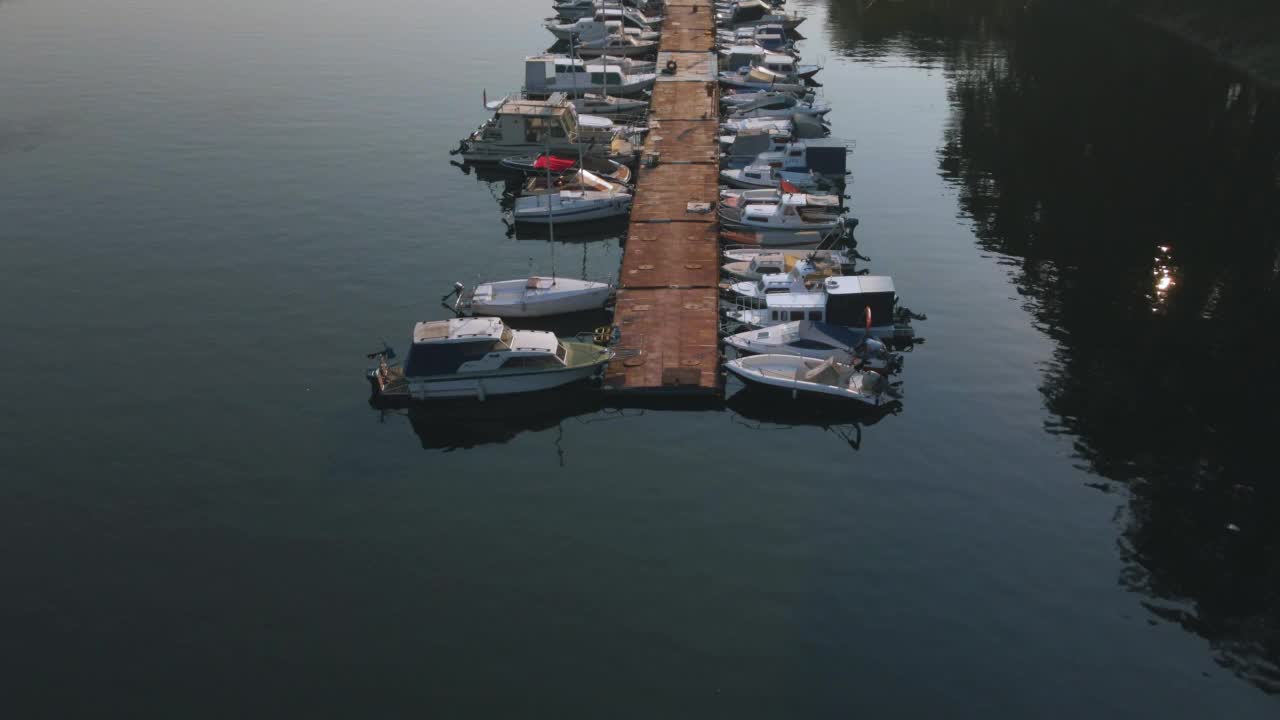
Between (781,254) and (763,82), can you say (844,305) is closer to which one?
(781,254)

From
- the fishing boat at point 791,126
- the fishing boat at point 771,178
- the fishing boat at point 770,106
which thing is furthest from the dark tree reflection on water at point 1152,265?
the fishing boat at point 770,106

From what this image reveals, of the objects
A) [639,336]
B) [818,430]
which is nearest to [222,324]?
[639,336]

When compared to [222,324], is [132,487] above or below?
below

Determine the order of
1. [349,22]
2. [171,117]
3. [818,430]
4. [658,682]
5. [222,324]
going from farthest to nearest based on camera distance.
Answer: [349,22]
[171,117]
[222,324]
[818,430]
[658,682]

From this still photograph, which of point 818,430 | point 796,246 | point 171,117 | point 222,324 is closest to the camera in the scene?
point 818,430

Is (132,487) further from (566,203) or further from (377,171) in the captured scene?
(377,171)

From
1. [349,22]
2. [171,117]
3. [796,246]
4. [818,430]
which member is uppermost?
[349,22]

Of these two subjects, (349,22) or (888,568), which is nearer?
(888,568)
